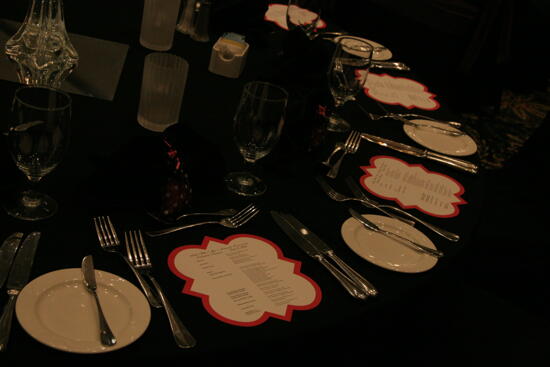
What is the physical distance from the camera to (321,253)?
115cm

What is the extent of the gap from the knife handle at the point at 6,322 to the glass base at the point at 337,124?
3.17 feet

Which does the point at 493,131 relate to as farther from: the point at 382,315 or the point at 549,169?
the point at 382,315

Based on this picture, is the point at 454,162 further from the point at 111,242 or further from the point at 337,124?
the point at 111,242

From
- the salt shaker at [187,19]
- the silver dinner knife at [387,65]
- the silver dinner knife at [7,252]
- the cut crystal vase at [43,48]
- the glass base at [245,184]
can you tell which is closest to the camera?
the silver dinner knife at [7,252]

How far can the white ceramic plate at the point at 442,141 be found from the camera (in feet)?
5.59

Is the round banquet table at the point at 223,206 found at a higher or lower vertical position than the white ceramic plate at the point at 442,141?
lower

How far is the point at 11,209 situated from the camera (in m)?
1.04

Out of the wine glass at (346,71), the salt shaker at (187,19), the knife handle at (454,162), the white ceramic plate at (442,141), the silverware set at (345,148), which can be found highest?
the wine glass at (346,71)

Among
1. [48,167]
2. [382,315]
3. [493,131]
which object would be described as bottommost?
[493,131]

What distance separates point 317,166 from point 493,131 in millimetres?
3289

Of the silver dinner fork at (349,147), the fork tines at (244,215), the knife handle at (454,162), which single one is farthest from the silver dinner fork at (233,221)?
the knife handle at (454,162)

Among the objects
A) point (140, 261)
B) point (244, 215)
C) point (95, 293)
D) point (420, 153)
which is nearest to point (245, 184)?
point (244, 215)

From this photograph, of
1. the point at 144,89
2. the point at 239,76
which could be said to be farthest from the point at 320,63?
the point at 144,89

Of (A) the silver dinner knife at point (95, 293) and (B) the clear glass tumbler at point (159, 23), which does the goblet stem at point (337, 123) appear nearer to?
(B) the clear glass tumbler at point (159, 23)
